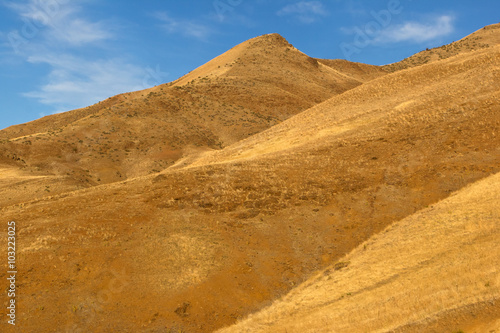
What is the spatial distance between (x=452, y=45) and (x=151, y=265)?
314ft

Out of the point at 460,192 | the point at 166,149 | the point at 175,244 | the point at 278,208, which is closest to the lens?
the point at 175,244

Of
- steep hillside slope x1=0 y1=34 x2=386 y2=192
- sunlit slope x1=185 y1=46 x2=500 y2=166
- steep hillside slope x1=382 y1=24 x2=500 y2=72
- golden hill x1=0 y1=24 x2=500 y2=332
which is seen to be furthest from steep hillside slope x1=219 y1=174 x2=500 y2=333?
steep hillside slope x1=382 y1=24 x2=500 y2=72

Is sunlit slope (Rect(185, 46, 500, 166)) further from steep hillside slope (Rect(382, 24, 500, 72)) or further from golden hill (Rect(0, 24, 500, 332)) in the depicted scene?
steep hillside slope (Rect(382, 24, 500, 72))

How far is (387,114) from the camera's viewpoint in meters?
34.6

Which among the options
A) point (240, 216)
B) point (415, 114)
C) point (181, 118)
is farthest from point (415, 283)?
point (181, 118)

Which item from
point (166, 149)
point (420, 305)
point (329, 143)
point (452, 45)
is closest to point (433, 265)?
point (420, 305)

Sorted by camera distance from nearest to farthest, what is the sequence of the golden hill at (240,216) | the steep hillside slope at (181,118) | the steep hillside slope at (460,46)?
the golden hill at (240,216), the steep hillside slope at (181,118), the steep hillside slope at (460,46)

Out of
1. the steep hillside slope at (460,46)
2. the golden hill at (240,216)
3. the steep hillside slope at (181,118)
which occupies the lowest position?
the golden hill at (240,216)

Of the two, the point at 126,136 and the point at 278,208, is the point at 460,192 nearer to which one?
the point at 278,208

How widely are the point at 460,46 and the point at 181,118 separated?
215 feet

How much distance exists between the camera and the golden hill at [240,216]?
623 inches

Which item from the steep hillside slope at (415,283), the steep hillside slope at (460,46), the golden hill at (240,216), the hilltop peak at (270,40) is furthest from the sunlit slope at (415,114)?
the hilltop peak at (270,40)

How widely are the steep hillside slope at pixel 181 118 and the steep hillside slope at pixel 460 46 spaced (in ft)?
53.1

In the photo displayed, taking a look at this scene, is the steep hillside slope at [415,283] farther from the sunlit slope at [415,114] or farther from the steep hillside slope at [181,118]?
the steep hillside slope at [181,118]
